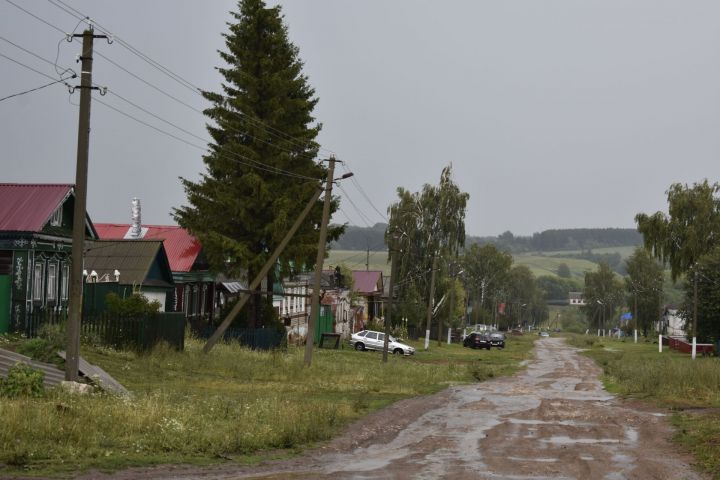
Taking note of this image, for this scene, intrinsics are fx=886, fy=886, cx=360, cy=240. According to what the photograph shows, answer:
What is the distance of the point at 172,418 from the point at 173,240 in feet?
116

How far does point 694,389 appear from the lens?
95.6 feet

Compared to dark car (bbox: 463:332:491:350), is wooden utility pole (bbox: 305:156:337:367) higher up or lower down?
higher up

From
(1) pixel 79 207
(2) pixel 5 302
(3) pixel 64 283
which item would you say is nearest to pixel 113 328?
(2) pixel 5 302

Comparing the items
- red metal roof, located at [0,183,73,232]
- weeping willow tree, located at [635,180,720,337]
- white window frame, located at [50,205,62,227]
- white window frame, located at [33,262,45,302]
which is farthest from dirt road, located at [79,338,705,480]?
weeping willow tree, located at [635,180,720,337]

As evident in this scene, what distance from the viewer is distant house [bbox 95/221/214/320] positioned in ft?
160

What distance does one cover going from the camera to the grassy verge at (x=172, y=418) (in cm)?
1363

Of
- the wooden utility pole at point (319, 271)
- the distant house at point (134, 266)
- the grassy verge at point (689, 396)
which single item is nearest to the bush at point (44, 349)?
the wooden utility pole at point (319, 271)

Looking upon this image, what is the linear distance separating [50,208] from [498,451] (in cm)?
2141

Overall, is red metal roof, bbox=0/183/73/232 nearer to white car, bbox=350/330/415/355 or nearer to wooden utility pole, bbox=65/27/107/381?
wooden utility pole, bbox=65/27/107/381

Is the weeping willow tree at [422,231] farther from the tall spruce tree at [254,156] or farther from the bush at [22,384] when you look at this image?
the bush at [22,384]

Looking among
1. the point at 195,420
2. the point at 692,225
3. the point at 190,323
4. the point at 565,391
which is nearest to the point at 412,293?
the point at 692,225

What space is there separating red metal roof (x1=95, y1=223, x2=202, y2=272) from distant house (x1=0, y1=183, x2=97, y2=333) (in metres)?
14.0

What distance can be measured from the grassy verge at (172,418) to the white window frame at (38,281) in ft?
15.7

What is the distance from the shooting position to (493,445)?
17500mm
